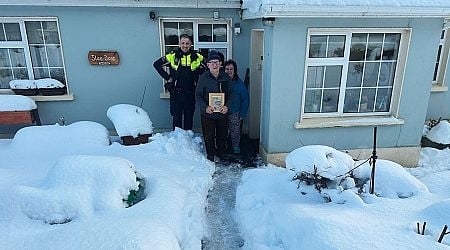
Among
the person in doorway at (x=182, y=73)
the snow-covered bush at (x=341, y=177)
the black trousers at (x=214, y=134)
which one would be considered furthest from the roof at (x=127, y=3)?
the snow-covered bush at (x=341, y=177)

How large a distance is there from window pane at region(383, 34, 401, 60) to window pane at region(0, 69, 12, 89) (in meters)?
7.12

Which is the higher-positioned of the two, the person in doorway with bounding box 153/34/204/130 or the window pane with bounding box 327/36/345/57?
the window pane with bounding box 327/36/345/57

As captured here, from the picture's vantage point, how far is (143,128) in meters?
5.89

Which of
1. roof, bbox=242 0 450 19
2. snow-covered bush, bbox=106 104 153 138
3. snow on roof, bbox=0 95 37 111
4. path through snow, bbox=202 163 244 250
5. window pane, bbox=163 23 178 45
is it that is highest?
roof, bbox=242 0 450 19

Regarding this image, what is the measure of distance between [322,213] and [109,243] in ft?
7.17

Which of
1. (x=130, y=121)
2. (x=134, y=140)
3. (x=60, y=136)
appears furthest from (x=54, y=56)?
(x=134, y=140)

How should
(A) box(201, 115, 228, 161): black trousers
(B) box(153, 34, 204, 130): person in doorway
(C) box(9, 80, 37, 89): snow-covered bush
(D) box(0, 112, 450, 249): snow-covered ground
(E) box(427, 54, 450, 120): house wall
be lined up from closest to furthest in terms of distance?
(D) box(0, 112, 450, 249): snow-covered ground, (A) box(201, 115, 228, 161): black trousers, (B) box(153, 34, 204, 130): person in doorway, (C) box(9, 80, 37, 89): snow-covered bush, (E) box(427, 54, 450, 120): house wall

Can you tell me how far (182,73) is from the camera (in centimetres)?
581

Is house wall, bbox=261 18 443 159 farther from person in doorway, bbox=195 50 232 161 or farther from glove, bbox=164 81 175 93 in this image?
glove, bbox=164 81 175 93

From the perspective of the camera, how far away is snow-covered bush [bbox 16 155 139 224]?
358 cm

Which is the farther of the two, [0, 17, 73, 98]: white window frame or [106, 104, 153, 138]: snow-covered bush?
[0, 17, 73, 98]: white window frame

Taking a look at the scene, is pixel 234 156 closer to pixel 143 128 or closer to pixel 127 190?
pixel 143 128

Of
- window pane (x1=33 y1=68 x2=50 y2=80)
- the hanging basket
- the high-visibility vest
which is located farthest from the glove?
window pane (x1=33 y1=68 x2=50 y2=80)

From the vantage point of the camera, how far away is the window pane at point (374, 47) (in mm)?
5195
